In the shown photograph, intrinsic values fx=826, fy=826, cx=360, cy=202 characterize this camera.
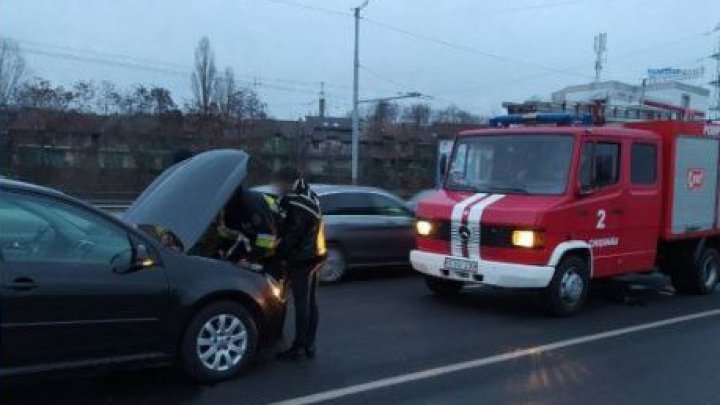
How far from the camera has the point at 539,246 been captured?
9.22 m

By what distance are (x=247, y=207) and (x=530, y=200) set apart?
3.75 m

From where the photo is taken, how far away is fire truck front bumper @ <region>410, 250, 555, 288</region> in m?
9.23

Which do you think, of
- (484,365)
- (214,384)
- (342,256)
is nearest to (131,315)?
(214,384)

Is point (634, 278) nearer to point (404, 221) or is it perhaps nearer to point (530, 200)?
point (404, 221)

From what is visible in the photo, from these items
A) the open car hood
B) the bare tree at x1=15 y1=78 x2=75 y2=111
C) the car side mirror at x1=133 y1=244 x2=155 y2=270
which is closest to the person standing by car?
the open car hood

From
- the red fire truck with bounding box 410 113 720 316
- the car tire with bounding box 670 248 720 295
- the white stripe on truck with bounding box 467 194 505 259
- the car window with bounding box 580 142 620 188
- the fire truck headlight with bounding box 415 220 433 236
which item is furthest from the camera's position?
the car tire with bounding box 670 248 720 295

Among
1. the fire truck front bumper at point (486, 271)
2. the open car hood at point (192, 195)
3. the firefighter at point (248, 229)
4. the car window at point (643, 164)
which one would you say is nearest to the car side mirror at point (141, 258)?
the open car hood at point (192, 195)

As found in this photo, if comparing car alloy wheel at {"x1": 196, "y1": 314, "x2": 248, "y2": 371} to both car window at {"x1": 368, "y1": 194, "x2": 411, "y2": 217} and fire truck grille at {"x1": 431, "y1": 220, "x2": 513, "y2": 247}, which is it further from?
car window at {"x1": 368, "y1": 194, "x2": 411, "y2": 217}

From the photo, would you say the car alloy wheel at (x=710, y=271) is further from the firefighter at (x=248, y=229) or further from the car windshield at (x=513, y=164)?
the firefighter at (x=248, y=229)

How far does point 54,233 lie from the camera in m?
5.55

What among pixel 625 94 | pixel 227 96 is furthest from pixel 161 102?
pixel 625 94

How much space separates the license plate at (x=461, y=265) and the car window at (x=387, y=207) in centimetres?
295

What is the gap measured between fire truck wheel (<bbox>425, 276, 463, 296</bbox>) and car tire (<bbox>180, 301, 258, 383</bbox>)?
4.67 m

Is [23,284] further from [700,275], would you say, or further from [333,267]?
[700,275]
